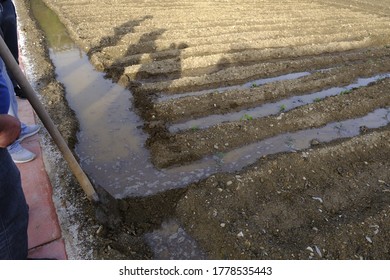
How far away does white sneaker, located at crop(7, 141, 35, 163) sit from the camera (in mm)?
3941

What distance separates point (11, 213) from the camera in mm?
2334

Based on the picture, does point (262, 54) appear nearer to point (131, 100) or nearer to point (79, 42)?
point (131, 100)

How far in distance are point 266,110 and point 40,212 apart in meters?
3.94

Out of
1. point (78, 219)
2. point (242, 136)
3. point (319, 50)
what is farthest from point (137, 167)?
point (319, 50)

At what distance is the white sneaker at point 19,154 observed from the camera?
155 inches

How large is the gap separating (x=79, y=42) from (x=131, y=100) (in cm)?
343

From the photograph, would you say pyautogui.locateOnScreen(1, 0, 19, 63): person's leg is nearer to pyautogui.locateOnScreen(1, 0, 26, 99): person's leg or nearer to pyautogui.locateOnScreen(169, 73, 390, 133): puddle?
pyautogui.locateOnScreen(1, 0, 26, 99): person's leg

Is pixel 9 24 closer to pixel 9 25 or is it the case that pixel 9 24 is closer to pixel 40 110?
pixel 9 25

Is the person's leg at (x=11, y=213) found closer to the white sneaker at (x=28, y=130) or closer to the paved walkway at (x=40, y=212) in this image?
the paved walkway at (x=40, y=212)

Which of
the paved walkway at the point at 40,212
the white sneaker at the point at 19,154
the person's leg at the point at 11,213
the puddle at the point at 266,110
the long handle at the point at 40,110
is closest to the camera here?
the person's leg at the point at 11,213

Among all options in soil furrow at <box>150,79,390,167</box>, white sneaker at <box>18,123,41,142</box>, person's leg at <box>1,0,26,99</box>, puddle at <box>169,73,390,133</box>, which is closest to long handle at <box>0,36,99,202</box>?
soil furrow at <box>150,79,390,167</box>

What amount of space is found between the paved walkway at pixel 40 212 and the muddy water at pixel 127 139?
1.96 ft

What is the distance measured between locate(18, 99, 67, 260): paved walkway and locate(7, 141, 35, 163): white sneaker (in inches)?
2.4

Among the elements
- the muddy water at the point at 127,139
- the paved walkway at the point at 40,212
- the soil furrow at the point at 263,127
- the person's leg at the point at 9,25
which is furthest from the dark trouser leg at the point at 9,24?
the soil furrow at the point at 263,127
